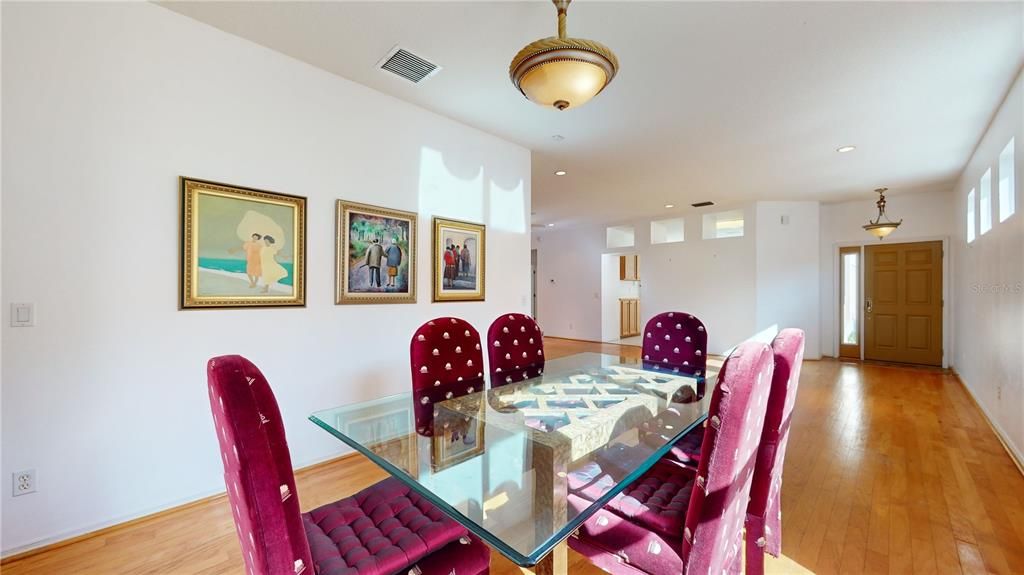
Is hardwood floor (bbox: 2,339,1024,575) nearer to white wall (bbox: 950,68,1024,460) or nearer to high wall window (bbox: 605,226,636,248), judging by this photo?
white wall (bbox: 950,68,1024,460)

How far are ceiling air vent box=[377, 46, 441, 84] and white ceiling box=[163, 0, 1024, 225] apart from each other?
61 mm

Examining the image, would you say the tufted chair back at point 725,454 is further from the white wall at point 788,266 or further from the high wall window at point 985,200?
the white wall at point 788,266

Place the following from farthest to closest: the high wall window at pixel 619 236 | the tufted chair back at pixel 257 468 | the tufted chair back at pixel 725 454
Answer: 1. the high wall window at pixel 619 236
2. the tufted chair back at pixel 725 454
3. the tufted chair back at pixel 257 468

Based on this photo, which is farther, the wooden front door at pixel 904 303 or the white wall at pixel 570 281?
the white wall at pixel 570 281

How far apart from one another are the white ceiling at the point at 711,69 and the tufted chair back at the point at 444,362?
5.54ft

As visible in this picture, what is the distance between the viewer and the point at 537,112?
3268 mm

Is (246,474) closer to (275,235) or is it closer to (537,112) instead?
(275,235)

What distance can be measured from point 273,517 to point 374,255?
230cm

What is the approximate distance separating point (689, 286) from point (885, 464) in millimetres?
4974

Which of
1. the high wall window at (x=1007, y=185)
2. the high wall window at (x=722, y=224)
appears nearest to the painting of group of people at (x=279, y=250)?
the high wall window at (x=1007, y=185)

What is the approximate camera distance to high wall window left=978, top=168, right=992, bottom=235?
3.58 m

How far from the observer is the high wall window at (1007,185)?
116 inches

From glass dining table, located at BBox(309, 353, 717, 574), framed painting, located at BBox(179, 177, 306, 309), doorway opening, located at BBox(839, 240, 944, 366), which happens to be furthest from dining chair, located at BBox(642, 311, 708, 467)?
doorway opening, located at BBox(839, 240, 944, 366)

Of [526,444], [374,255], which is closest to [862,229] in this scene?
[374,255]
